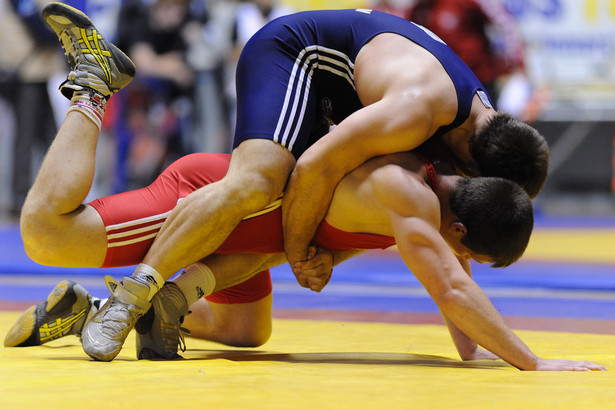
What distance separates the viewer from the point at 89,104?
271 cm

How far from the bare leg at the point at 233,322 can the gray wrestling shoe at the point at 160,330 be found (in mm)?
417

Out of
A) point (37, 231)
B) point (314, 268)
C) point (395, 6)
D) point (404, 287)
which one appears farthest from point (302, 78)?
point (395, 6)

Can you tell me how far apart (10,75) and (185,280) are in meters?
6.45

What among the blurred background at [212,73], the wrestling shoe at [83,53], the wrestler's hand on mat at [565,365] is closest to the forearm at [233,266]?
the wrestling shoe at [83,53]

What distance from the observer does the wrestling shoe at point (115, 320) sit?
243cm

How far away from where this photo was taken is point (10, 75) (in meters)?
8.54

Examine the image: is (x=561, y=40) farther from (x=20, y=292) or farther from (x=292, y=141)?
(x=292, y=141)

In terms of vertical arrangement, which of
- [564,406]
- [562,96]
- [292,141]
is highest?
[562,96]

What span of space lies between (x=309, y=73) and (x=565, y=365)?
1178 mm

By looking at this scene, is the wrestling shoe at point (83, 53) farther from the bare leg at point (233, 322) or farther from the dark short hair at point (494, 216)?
the dark short hair at point (494, 216)

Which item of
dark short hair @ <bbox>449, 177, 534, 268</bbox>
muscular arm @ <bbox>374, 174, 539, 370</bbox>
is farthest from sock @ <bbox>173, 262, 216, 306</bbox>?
dark short hair @ <bbox>449, 177, 534, 268</bbox>

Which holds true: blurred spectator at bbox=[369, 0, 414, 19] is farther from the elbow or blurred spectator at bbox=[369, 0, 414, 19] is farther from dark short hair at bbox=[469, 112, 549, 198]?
the elbow

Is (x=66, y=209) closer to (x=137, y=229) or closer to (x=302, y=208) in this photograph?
(x=137, y=229)

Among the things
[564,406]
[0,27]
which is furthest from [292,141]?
[0,27]
